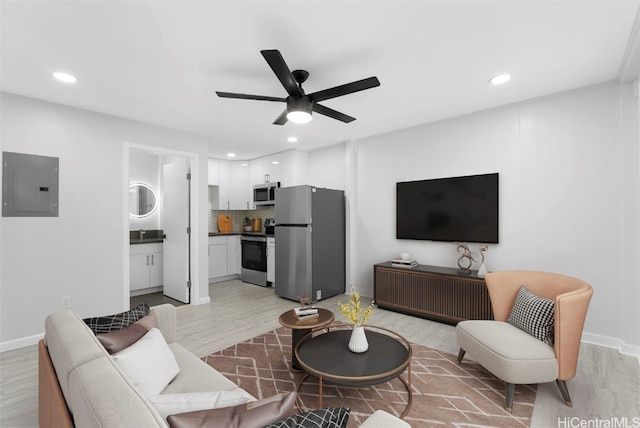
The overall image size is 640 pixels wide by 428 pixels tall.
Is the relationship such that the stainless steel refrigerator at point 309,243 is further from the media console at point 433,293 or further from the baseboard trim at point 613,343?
the baseboard trim at point 613,343

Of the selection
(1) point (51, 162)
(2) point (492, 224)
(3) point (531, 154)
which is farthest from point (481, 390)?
(1) point (51, 162)

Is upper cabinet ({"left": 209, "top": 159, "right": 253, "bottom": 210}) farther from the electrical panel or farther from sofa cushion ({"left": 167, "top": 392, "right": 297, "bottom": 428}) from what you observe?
sofa cushion ({"left": 167, "top": 392, "right": 297, "bottom": 428})

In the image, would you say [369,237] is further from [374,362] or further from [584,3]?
[584,3]

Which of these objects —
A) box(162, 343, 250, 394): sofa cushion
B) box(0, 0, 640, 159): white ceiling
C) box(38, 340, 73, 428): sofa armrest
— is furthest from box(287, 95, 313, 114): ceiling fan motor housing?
box(38, 340, 73, 428): sofa armrest

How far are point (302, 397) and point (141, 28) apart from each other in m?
2.79

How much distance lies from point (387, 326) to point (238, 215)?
447cm

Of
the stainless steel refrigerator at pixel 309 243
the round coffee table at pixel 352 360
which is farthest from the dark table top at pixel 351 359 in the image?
the stainless steel refrigerator at pixel 309 243

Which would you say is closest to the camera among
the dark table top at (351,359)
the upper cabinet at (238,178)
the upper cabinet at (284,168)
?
the dark table top at (351,359)

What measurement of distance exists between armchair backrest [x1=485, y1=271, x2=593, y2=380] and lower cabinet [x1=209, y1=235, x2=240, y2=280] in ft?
15.7

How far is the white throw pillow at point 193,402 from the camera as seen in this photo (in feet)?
3.36

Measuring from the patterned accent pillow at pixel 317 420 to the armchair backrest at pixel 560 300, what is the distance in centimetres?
185

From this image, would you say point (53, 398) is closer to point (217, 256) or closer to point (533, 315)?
point (533, 315)

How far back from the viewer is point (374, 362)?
1982 mm

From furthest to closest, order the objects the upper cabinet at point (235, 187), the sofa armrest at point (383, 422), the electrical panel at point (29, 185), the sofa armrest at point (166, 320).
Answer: the upper cabinet at point (235, 187) → the electrical panel at point (29, 185) → the sofa armrest at point (166, 320) → the sofa armrest at point (383, 422)
